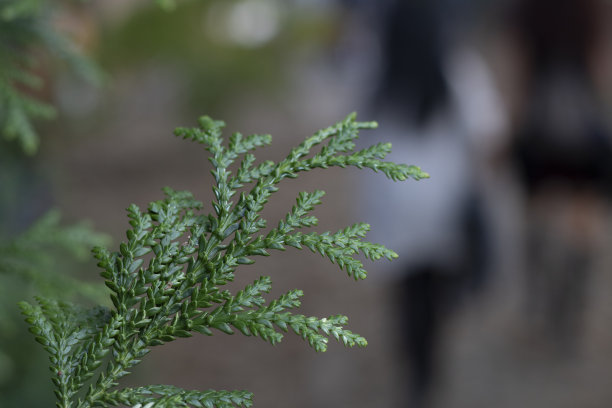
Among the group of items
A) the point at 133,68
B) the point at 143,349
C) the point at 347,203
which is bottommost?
the point at 143,349

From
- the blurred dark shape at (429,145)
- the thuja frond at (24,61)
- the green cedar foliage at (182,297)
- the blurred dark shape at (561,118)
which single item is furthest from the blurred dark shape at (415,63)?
the green cedar foliage at (182,297)

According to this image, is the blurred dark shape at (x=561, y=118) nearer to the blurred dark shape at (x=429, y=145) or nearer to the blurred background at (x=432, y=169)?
the blurred background at (x=432, y=169)

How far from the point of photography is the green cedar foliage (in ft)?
1.22

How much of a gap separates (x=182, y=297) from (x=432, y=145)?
168 cm

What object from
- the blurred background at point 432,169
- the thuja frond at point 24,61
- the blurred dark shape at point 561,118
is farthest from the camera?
the blurred dark shape at point 561,118

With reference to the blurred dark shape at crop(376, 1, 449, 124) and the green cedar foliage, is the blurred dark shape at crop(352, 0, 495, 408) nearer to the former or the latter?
the blurred dark shape at crop(376, 1, 449, 124)

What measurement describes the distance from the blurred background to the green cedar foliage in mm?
744

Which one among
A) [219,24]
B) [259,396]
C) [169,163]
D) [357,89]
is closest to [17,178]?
[219,24]

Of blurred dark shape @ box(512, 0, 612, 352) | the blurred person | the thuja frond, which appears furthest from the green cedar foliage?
blurred dark shape @ box(512, 0, 612, 352)

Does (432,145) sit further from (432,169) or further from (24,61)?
(24,61)

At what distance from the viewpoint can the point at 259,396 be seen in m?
3.12

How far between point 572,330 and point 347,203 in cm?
223

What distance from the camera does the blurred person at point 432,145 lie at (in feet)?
6.60

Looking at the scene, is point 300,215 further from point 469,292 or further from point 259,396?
point 259,396
